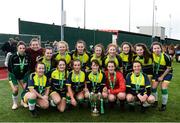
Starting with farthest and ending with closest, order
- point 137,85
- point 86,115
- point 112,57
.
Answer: point 112,57
point 137,85
point 86,115

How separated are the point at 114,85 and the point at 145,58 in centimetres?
87

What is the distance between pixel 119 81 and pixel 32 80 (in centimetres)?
163

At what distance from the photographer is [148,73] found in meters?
6.96

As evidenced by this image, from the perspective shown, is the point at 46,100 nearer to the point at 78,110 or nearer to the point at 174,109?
the point at 78,110

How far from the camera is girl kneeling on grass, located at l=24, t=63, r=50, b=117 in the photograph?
6.15 m

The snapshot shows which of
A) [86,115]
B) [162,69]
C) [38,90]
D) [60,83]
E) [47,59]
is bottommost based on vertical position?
[86,115]

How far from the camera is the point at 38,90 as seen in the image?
6336 mm

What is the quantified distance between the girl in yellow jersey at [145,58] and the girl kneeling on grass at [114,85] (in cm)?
61

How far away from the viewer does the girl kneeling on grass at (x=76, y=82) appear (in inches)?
253

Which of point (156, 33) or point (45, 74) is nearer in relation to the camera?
point (45, 74)

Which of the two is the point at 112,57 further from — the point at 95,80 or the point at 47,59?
the point at 47,59

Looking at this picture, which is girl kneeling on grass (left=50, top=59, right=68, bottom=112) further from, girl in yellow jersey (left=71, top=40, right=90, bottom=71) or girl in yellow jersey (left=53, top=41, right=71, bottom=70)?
girl in yellow jersey (left=71, top=40, right=90, bottom=71)

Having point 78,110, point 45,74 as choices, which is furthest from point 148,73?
point 45,74

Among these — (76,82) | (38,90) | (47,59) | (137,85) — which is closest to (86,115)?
(76,82)
